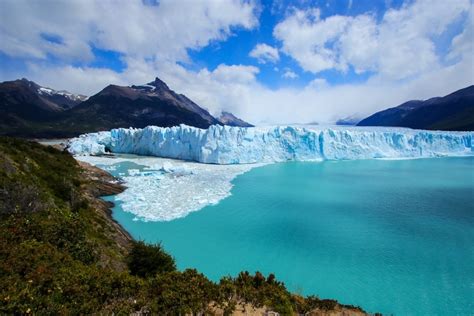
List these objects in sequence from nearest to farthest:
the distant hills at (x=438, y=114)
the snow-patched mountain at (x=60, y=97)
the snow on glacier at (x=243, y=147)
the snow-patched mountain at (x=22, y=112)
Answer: the snow on glacier at (x=243, y=147), the distant hills at (x=438, y=114), the snow-patched mountain at (x=22, y=112), the snow-patched mountain at (x=60, y=97)

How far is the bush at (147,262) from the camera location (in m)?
5.87

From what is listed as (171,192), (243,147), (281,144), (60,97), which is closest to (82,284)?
(171,192)

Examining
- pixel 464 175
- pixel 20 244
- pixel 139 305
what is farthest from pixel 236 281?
pixel 464 175

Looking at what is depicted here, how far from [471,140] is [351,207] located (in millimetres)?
35308

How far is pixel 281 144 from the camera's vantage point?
32.8 metres

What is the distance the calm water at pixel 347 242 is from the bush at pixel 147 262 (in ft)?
5.48

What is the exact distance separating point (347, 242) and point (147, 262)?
257 inches

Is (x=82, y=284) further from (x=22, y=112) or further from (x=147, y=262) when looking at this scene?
(x=22, y=112)

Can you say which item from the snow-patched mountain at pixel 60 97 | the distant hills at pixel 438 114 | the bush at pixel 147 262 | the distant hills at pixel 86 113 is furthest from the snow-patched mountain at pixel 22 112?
the distant hills at pixel 438 114

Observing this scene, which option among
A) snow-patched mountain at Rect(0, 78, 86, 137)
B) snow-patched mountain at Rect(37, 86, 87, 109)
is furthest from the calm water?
snow-patched mountain at Rect(37, 86, 87, 109)

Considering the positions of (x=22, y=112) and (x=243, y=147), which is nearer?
(x=243, y=147)

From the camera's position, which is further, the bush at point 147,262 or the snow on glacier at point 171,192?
the snow on glacier at point 171,192

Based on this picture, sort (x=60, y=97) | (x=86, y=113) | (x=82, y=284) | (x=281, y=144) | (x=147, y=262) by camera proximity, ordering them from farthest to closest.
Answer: (x=60, y=97), (x=86, y=113), (x=281, y=144), (x=147, y=262), (x=82, y=284)

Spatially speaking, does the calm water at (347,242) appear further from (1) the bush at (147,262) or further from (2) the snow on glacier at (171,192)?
(1) the bush at (147,262)
